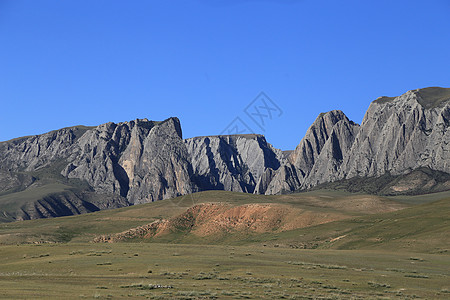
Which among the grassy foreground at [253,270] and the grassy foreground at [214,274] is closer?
the grassy foreground at [214,274]

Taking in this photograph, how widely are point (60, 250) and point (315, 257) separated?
3470cm

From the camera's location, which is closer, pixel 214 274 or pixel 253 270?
pixel 214 274

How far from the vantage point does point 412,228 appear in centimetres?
9831

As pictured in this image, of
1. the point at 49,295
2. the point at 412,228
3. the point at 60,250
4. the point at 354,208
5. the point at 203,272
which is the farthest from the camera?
the point at 354,208

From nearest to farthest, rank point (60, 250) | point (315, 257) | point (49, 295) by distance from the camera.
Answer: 1. point (49, 295)
2. point (315, 257)
3. point (60, 250)

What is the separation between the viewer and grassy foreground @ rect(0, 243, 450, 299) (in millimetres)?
40094

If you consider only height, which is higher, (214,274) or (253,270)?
(214,274)

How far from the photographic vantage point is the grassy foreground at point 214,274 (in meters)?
40.1

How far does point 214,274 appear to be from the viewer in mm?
51219

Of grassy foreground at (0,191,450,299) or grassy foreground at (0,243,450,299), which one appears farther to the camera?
grassy foreground at (0,191,450,299)

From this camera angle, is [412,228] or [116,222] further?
[116,222]

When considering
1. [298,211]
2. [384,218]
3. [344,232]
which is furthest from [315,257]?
[298,211]

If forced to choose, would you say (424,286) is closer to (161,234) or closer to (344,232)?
(344,232)

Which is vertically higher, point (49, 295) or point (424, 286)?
point (49, 295)
